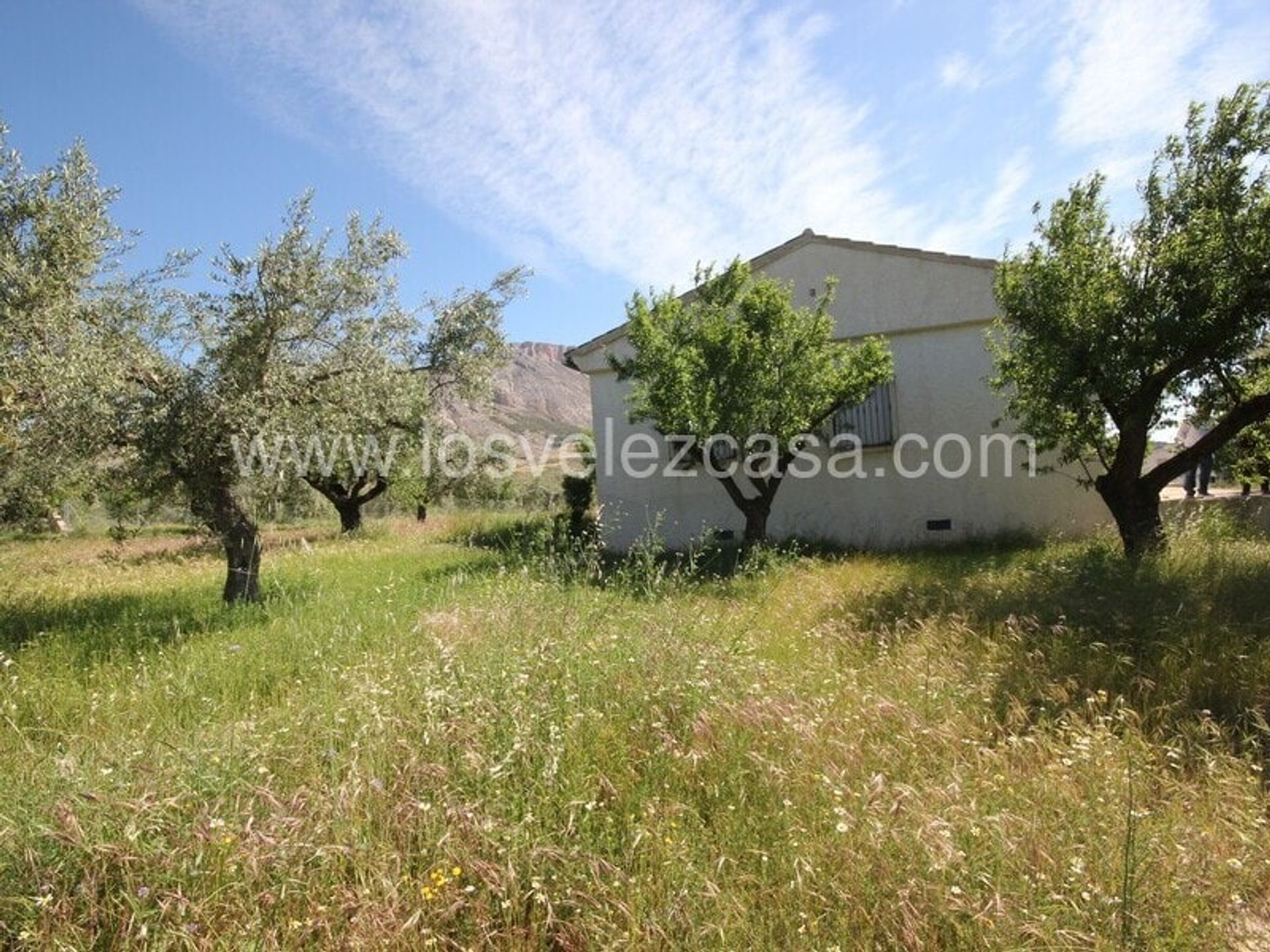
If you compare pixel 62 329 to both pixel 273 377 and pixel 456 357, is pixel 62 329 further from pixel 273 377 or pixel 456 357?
pixel 456 357

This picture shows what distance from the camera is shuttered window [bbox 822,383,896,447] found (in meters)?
11.5

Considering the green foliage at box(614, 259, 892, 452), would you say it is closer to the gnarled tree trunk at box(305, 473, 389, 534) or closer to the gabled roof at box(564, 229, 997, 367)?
the gabled roof at box(564, 229, 997, 367)

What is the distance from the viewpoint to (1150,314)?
282 inches

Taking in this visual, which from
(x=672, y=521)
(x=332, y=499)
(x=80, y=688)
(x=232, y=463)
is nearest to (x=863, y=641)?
(x=80, y=688)

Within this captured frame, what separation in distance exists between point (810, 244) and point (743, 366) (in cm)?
461

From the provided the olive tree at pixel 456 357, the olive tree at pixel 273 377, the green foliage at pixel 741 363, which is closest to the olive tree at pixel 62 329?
the olive tree at pixel 273 377

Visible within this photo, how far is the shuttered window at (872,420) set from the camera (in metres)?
11.5

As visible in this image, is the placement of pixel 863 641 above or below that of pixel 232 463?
below

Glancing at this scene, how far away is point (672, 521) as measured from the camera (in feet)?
43.4

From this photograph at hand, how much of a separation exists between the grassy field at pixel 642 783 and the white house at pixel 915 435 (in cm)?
589

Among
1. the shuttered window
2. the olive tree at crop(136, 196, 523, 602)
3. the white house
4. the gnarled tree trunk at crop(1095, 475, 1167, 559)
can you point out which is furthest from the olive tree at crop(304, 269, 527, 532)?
the gnarled tree trunk at crop(1095, 475, 1167, 559)

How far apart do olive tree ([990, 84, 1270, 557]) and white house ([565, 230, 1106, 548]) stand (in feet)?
8.45

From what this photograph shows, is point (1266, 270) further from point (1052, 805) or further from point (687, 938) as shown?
point (687, 938)

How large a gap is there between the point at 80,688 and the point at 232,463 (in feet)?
9.20
